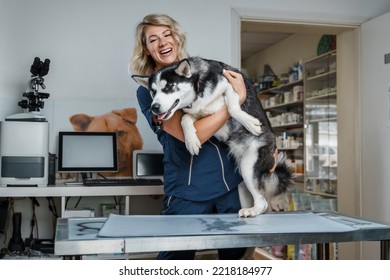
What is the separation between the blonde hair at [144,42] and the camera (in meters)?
1.40

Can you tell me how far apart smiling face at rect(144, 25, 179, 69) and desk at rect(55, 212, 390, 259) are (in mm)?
456

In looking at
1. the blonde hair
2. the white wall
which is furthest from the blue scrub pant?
the white wall

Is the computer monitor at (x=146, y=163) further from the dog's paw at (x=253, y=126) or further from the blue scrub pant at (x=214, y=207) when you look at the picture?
the dog's paw at (x=253, y=126)

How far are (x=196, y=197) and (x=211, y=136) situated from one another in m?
0.18

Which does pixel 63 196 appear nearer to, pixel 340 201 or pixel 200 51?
pixel 200 51

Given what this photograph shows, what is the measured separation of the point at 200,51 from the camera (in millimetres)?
2471

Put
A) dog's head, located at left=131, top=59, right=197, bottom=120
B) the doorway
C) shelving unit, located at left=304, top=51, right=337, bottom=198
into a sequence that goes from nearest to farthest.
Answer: dog's head, located at left=131, top=59, right=197, bottom=120, the doorway, shelving unit, located at left=304, top=51, right=337, bottom=198

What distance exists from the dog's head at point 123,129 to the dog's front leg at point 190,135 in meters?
1.12

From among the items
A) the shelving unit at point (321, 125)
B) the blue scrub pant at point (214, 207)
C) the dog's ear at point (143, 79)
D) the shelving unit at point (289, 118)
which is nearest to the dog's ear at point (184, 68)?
the dog's ear at point (143, 79)

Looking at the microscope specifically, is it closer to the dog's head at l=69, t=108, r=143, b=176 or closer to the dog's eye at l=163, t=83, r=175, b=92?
the dog's head at l=69, t=108, r=143, b=176

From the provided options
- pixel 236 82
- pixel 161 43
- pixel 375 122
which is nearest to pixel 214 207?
pixel 236 82

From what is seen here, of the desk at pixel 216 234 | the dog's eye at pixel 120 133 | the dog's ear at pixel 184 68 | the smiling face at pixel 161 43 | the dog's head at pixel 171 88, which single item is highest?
the smiling face at pixel 161 43

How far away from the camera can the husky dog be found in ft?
4.13
